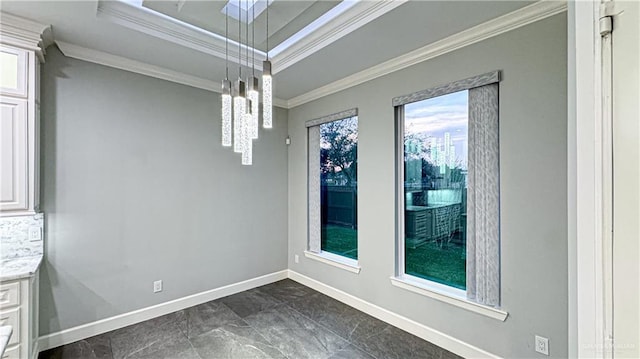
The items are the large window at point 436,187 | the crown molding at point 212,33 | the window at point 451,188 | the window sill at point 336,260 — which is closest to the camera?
the crown molding at point 212,33

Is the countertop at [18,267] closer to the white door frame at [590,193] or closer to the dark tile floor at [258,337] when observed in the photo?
the dark tile floor at [258,337]

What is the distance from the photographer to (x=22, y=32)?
216 cm

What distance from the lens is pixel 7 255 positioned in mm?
2316

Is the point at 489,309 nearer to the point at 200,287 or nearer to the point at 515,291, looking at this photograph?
the point at 515,291

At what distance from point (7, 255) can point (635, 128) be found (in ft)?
12.4

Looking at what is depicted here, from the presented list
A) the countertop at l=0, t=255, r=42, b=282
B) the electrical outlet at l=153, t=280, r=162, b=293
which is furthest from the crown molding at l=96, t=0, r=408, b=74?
the electrical outlet at l=153, t=280, r=162, b=293

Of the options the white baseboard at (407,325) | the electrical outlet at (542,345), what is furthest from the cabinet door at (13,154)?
the electrical outlet at (542,345)

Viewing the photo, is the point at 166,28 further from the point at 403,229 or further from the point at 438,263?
the point at 438,263

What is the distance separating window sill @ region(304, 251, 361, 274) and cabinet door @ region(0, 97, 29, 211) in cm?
294

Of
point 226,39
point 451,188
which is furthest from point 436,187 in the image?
point 226,39

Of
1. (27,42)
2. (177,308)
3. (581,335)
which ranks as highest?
(27,42)

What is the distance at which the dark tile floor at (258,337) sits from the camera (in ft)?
8.04

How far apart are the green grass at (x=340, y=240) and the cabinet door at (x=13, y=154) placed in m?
3.03

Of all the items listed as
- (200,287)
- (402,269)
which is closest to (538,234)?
(402,269)
